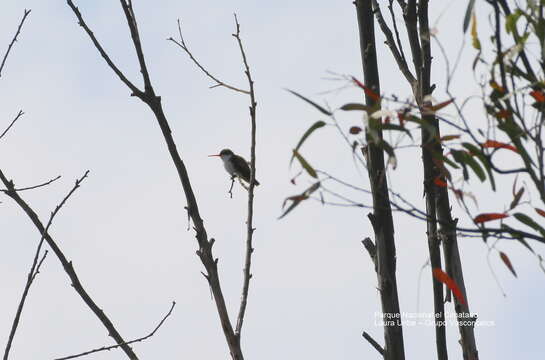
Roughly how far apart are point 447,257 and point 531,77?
1076 mm

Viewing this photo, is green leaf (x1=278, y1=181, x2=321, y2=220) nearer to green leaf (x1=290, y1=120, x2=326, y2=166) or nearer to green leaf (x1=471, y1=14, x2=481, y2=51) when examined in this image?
green leaf (x1=290, y1=120, x2=326, y2=166)

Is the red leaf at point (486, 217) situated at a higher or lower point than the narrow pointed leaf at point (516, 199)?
lower

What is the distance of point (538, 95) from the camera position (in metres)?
2.31

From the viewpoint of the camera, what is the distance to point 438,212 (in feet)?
10.8

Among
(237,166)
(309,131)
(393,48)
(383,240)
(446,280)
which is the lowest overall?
(446,280)

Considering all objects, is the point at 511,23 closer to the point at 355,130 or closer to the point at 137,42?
the point at 355,130

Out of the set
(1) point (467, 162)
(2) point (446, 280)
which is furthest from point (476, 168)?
(2) point (446, 280)

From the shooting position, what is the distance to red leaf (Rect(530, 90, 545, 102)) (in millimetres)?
2299

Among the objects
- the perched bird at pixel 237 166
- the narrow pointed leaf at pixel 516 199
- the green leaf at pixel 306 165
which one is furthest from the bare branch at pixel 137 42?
the perched bird at pixel 237 166

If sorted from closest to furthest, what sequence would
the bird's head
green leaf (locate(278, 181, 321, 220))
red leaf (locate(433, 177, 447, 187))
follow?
green leaf (locate(278, 181, 321, 220)) → red leaf (locate(433, 177, 447, 187)) → the bird's head

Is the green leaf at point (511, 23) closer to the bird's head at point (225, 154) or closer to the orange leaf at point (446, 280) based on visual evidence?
the orange leaf at point (446, 280)

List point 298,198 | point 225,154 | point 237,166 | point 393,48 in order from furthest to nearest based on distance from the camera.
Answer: point 225,154
point 237,166
point 393,48
point 298,198

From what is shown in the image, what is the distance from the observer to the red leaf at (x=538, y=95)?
7.54 ft

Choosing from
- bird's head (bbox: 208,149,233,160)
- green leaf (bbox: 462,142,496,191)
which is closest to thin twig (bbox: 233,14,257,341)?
green leaf (bbox: 462,142,496,191)
